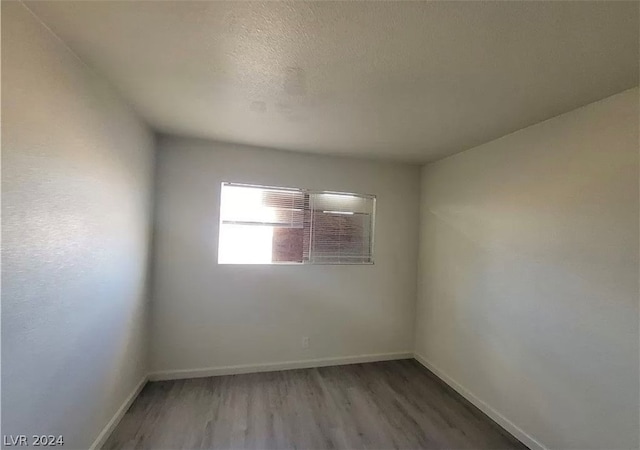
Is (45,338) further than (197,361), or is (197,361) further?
(197,361)

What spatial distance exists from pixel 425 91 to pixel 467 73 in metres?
0.26

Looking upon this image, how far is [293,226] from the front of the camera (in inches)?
127

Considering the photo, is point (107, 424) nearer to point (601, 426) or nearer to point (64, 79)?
point (64, 79)

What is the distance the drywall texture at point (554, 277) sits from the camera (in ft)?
5.38

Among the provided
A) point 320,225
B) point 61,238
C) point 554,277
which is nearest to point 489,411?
point 554,277

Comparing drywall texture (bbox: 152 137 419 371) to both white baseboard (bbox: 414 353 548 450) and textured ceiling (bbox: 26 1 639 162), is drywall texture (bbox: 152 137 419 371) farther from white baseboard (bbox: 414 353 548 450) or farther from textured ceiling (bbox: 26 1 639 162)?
textured ceiling (bbox: 26 1 639 162)

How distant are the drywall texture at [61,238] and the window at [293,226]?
100 centimetres

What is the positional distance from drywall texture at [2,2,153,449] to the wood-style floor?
0.44 meters

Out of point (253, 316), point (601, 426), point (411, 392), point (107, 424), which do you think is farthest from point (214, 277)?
point (601, 426)

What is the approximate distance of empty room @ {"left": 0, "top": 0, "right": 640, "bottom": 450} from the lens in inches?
47.8

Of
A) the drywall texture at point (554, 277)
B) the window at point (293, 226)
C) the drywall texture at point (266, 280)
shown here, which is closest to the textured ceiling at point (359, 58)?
the drywall texture at point (554, 277)

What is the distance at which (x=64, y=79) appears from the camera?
1.41m

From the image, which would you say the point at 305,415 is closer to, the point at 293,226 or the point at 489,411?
the point at 489,411

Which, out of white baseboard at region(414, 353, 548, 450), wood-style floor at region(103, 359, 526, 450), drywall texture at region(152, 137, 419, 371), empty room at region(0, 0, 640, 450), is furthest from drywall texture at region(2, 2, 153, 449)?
white baseboard at region(414, 353, 548, 450)
